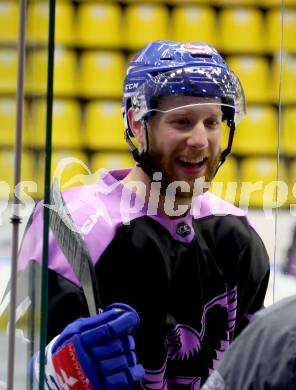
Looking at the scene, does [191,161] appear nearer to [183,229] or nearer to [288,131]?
[183,229]

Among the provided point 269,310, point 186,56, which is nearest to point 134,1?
point 186,56

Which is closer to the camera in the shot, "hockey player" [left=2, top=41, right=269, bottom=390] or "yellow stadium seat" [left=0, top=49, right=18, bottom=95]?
"yellow stadium seat" [left=0, top=49, right=18, bottom=95]

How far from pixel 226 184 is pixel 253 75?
25cm

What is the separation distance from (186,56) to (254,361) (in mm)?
614

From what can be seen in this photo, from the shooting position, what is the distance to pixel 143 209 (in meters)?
1.22

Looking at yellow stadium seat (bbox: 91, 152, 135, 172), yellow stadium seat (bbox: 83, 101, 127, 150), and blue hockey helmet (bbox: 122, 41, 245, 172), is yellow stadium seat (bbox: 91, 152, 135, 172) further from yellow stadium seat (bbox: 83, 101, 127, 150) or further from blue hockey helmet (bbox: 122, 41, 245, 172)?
blue hockey helmet (bbox: 122, 41, 245, 172)

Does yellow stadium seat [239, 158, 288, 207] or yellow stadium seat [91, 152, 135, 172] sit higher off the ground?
yellow stadium seat [91, 152, 135, 172]

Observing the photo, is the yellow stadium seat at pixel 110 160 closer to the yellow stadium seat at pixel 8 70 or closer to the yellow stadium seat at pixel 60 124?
the yellow stadium seat at pixel 60 124

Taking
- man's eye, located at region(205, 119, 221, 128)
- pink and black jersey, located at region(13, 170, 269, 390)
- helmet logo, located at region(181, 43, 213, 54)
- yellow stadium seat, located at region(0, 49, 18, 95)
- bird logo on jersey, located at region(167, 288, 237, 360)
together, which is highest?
helmet logo, located at region(181, 43, 213, 54)

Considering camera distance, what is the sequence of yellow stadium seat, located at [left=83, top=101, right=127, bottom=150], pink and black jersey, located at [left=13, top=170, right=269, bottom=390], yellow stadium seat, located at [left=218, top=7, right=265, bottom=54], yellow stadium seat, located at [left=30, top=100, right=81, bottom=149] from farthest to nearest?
yellow stadium seat, located at [left=218, top=7, right=265, bottom=54] < yellow stadium seat, located at [left=83, top=101, right=127, bottom=150] < pink and black jersey, located at [left=13, top=170, right=269, bottom=390] < yellow stadium seat, located at [left=30, top=100, right=81, bottom=149]

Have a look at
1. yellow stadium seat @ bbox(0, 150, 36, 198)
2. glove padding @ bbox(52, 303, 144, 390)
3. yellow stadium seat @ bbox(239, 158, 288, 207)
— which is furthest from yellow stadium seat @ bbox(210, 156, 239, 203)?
yellow stadium seat @ bbox(0, 150, 36, 198)

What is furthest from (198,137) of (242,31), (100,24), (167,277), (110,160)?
(242,31)

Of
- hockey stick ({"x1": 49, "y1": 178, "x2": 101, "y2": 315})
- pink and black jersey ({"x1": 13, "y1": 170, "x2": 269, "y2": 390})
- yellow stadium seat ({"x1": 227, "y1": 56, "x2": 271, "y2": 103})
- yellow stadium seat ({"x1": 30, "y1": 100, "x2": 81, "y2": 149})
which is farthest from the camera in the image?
yellow stadium seat ({"x1": 227, "y1": 56, "x2": 271, "y2": 103})

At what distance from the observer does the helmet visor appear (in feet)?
3.84
